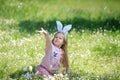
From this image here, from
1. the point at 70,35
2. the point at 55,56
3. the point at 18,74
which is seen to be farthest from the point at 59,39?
the point at 70,35

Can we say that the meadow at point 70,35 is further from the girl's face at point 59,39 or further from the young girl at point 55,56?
the girl's face at point 59,39

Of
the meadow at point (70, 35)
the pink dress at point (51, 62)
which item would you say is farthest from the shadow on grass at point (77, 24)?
the pink dress at point (51, 62)

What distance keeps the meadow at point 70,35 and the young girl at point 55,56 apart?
410mm

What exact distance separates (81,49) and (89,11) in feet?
18.4

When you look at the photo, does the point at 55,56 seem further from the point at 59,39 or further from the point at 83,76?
the point at 83,76

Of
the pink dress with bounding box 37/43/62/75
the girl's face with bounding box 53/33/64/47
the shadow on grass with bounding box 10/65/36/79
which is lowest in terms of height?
the shadow on grass with bounding box 10/65/36/79

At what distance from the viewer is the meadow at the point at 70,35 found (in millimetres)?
11250

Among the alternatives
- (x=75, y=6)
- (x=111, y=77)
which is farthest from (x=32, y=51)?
(x=75, y=6)

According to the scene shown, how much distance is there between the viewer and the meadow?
443 inches

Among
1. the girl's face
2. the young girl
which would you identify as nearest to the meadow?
the young girl

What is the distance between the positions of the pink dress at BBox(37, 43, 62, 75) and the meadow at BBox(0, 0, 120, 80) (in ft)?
1.52

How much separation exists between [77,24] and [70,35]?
168 cm

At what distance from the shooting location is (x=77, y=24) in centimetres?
1641

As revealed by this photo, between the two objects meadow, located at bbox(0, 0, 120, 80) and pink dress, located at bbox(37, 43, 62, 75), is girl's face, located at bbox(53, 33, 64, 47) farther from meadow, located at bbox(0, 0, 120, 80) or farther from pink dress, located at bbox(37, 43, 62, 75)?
meadow, located at bbox(0, 0, 120, 80)
